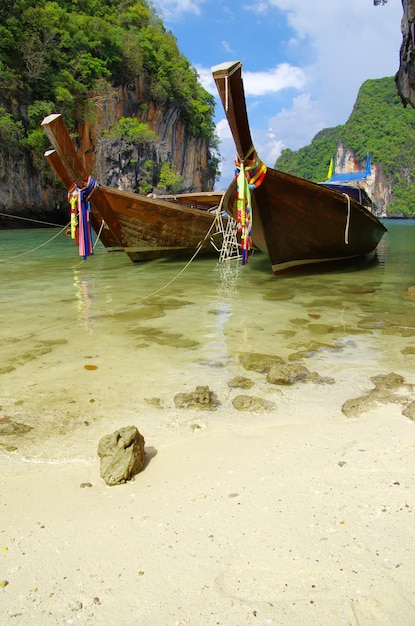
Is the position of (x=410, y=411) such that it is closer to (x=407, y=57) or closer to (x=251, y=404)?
(x=251, y=404)

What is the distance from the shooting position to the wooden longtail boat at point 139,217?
806cm

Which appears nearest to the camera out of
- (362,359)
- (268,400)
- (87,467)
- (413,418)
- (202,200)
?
(87,467)

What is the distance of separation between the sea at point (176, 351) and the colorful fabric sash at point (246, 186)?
0.90 m

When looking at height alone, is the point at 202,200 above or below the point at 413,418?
above

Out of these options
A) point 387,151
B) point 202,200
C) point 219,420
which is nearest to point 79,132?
point 202,200

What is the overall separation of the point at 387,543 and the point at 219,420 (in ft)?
3.91

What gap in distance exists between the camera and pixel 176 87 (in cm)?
3403

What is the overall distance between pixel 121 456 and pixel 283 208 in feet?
19.3

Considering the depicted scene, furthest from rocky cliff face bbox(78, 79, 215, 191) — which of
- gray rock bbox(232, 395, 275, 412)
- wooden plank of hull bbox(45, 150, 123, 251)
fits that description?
gray rock bbox(232, 395, 275, 412)

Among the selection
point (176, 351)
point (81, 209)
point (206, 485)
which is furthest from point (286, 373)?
point (81, 209)

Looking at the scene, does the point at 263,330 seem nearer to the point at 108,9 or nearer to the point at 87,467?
the point at 87,467

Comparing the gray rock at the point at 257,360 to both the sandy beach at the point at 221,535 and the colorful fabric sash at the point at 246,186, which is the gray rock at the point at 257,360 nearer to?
the sandy beach at the point at 221,535

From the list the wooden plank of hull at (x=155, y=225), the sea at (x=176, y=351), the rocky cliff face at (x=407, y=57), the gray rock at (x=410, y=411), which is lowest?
the sea at (x=176, y=351)

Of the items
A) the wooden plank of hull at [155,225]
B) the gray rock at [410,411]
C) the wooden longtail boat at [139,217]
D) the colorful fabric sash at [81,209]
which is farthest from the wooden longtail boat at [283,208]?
the gray rock at [410,411]
